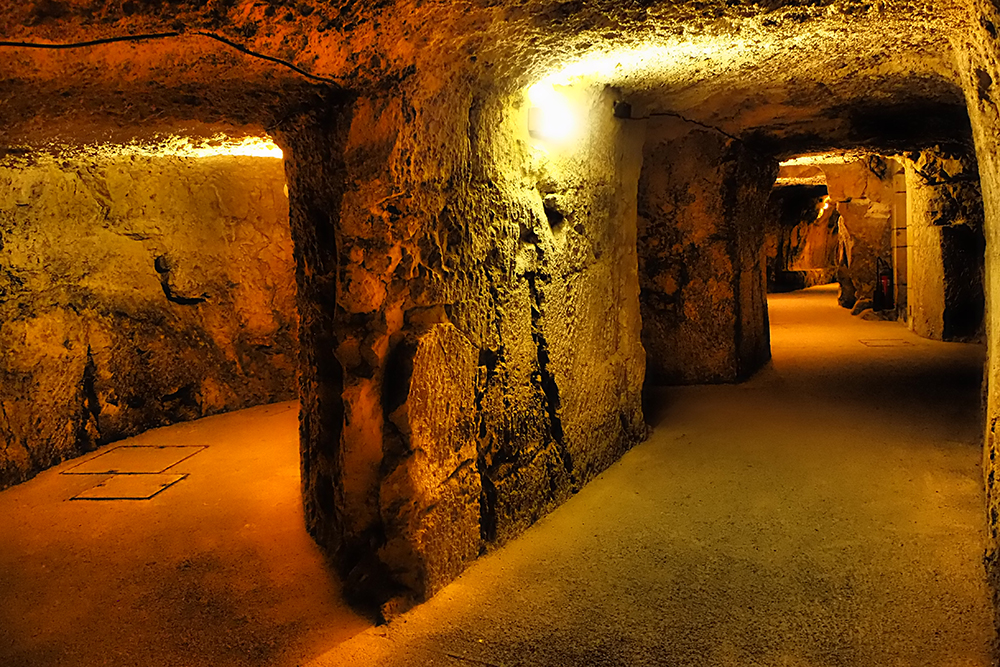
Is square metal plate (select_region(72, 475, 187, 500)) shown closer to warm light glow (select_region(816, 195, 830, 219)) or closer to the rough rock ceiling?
the rough rock ceiling

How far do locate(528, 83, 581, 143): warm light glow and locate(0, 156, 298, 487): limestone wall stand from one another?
284 cm

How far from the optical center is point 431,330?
8.82 ft

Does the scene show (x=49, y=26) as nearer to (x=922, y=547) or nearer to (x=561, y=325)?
(x=561, y=325)

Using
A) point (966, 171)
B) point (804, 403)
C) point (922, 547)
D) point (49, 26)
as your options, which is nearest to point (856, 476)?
point (922, 547)

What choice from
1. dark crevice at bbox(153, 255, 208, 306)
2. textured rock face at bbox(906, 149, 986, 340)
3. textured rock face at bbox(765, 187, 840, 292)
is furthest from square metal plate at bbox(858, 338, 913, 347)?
textured rock face at bbox(765, 187, 840, 292)

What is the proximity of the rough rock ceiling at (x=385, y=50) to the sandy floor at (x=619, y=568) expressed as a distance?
1.98 metres

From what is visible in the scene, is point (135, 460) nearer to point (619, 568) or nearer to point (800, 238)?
point (619, 568)

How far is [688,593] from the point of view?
259 centimetres

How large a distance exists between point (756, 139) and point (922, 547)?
3803 mm

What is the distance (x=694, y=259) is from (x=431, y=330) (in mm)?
3750

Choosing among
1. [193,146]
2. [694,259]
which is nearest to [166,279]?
[193,146]

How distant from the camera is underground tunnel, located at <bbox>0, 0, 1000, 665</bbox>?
2.31 metres

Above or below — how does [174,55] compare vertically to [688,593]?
above

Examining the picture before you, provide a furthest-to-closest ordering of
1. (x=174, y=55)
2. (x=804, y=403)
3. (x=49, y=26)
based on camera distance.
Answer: (x=804, y=403)
(x=174, y=55)
(x=49, y=26)
